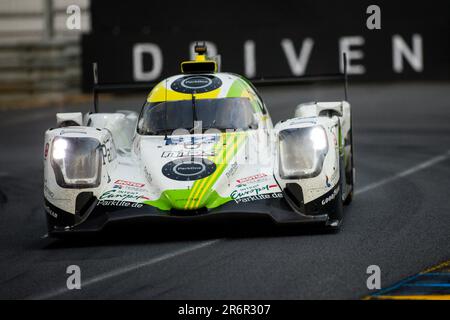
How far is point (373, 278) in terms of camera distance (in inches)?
294

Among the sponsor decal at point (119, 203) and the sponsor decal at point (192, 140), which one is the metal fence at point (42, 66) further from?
the sponsor decal at point (119, 203)

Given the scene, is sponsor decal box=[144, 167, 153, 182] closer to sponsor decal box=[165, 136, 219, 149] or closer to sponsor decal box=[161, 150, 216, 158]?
sponsor decal box=[161, 150, 216, 158]

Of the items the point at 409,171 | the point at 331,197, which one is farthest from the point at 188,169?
the point at 409,171

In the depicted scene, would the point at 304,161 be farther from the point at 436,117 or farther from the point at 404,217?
the point at 436,117

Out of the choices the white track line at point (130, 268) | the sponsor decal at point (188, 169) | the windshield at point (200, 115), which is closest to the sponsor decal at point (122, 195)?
the sponsor decal at point (188, 169)

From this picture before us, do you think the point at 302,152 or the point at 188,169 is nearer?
the point at 188,169

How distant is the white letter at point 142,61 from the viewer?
24906 mm

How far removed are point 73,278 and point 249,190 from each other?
1994mm

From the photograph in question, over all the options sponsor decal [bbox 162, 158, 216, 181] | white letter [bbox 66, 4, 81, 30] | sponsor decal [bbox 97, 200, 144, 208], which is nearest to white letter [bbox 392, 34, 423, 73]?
white letter [bbox 66, 4, 81, 30]

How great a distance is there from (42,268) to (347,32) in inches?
676

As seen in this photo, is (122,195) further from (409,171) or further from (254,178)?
(409,171)

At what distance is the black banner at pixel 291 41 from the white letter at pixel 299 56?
2 centimetres

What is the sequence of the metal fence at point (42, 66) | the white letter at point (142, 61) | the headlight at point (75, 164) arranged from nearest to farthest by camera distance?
the headlight at point (75, 164) < the white letter at point (142, 61) < the metal fence at point (42, 66)

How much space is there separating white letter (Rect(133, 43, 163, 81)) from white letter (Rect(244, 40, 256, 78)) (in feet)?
6.07
